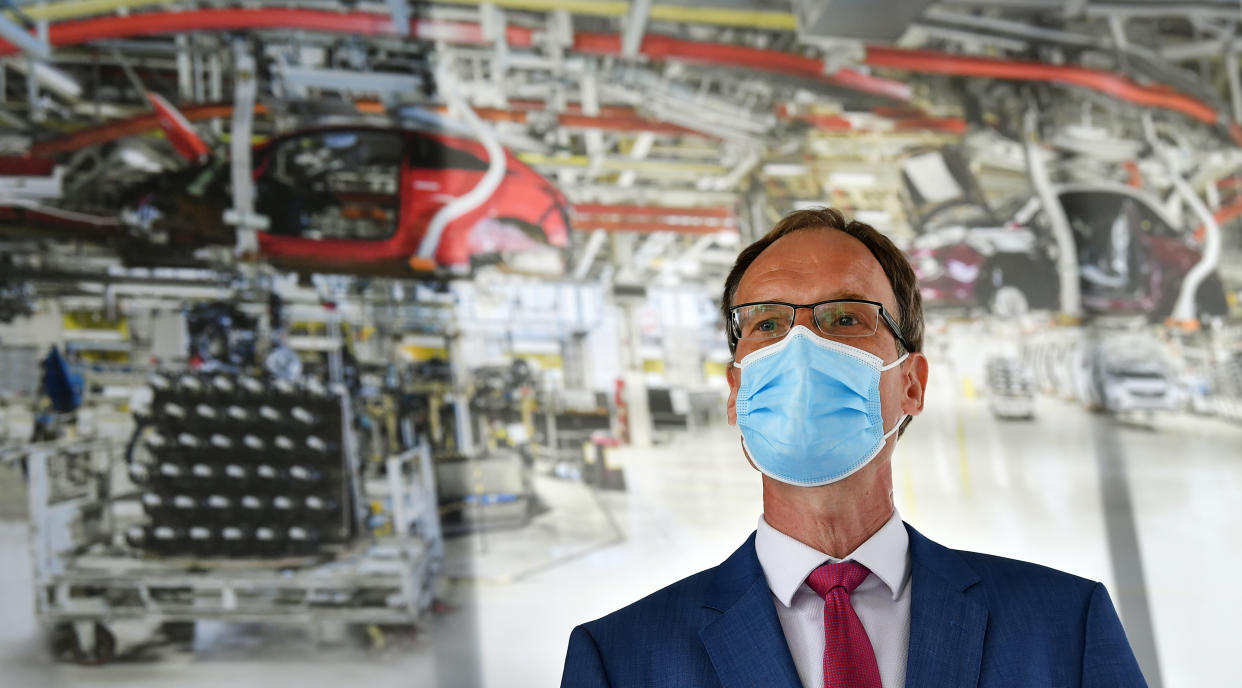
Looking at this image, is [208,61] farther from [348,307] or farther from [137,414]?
[137,414]

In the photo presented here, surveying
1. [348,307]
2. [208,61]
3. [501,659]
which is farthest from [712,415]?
[208,61]

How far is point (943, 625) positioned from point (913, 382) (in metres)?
0.39

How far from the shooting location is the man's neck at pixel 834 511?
1.10 meters

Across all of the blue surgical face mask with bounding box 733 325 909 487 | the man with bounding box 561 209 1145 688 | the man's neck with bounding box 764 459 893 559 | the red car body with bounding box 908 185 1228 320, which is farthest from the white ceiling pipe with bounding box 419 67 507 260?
the man's neck with bounding box 764 459 893 559

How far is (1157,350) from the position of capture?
13.0 ft

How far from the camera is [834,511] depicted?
1118mm

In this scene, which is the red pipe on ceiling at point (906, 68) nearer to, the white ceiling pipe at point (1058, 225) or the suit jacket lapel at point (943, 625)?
the white ceiling pipe at point (1058, 225)

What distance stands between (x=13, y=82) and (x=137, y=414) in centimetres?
140

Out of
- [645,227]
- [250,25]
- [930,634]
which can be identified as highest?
[250,25]

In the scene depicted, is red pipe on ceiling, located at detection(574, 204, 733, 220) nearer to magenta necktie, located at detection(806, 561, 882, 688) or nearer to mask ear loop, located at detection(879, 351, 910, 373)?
mask ear loop, located at detection(879, 351, 910, 373)

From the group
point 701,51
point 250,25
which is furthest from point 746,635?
point 250,25

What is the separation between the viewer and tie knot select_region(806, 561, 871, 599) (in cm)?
105

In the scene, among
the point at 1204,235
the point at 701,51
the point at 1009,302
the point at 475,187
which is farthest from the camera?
the point at 1204,235

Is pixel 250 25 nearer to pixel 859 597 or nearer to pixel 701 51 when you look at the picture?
pixel 701 51
